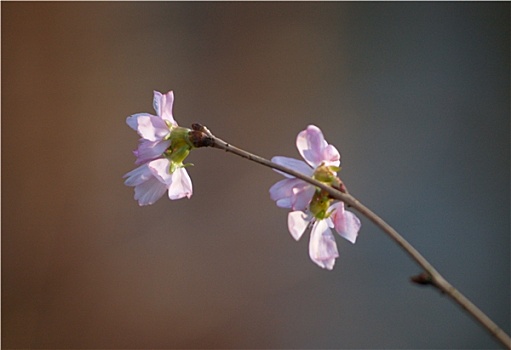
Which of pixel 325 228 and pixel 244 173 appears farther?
pixel 244 173

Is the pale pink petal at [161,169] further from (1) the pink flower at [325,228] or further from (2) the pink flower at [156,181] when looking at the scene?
(1) the pink flower at [325,228]

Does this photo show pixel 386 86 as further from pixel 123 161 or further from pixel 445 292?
pixel 445 292

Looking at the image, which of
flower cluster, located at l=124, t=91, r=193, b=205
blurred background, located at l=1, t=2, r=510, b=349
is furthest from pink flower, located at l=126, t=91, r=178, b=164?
blurred background, located at l=1, t=2, r=510, b=349

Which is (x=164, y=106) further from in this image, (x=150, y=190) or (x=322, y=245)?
(x=322, y=245)

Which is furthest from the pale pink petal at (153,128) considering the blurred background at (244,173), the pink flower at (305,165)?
the blurred background at (244,173)

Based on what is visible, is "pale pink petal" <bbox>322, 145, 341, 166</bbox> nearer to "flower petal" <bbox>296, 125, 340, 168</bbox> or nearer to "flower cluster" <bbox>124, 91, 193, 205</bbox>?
"flower petal" <bbox>296, 125, 340, 168</bbox>

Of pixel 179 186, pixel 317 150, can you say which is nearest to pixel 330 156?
pixel 317 150

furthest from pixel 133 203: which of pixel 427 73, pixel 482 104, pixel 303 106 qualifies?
pixel 482 104
